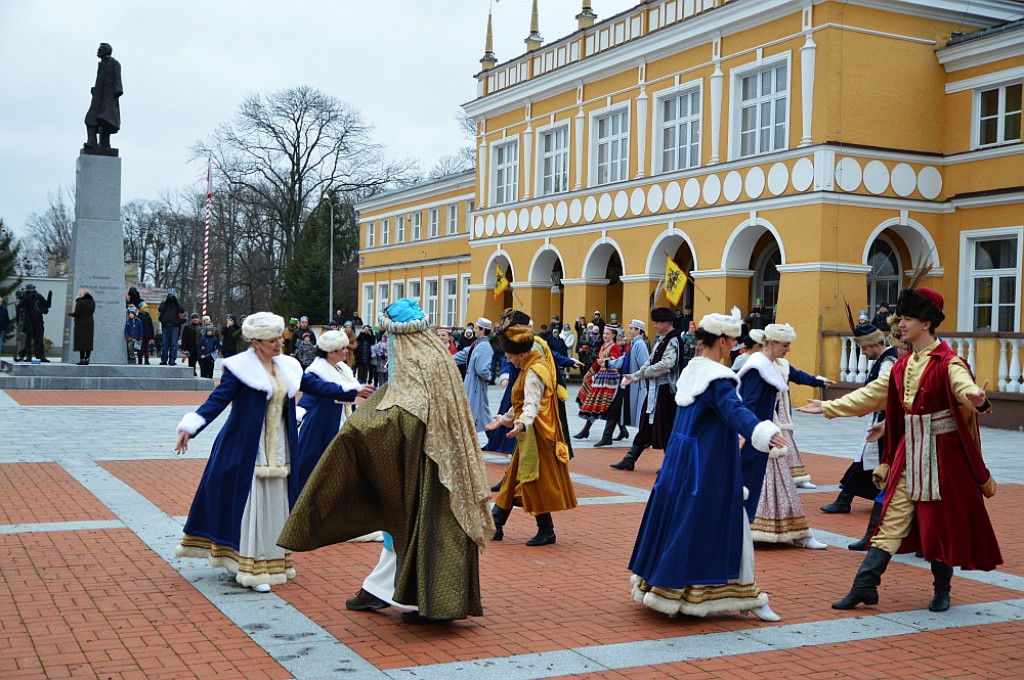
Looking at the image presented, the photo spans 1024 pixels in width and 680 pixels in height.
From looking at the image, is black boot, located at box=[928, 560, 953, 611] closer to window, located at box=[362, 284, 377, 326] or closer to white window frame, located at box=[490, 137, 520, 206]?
white window frame, located at box=[490, 137, 520, 206]

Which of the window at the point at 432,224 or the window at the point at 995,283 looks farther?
the window at the point at 432,224

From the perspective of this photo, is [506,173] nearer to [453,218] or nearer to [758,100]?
[453,218]

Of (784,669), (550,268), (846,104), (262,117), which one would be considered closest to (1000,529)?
(784,669)

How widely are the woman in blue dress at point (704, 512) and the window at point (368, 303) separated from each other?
45.7 m

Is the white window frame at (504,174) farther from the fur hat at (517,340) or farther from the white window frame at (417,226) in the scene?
the fur hat at (517,340)

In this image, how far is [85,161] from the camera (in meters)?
23.2

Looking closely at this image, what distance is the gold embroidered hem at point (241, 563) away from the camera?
6.52 meters

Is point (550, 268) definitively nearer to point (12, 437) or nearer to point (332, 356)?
point (12, 437)

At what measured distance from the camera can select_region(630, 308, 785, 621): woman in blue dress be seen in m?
5.87

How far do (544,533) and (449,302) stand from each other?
1407 inches

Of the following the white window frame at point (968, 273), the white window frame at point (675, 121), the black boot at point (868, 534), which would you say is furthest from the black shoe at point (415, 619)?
the white window frame at point (675, 121)

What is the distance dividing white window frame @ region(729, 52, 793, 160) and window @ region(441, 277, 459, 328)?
19117 millimetres

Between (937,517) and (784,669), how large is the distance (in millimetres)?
1645

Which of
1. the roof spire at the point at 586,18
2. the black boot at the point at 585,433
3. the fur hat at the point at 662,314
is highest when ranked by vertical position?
the roof spire at the point at 586,18
